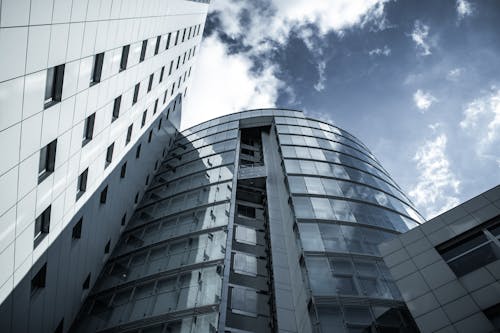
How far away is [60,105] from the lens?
9766mm

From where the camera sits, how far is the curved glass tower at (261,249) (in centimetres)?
1375

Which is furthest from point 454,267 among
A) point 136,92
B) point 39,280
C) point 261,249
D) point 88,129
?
point 136,92

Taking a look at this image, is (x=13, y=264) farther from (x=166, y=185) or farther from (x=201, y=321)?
(x=166, y=185)

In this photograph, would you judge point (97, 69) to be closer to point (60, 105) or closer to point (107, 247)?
point (60, 105)

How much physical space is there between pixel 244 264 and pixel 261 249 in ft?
6.55

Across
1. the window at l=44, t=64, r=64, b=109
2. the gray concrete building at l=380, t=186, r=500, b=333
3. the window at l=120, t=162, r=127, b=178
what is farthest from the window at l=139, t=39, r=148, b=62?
the gray concrete building at l=380, t=186, r=500, b=333

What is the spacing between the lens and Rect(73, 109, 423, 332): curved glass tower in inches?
541

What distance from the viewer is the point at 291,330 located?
13.8 m

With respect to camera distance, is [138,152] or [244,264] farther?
[138,152]

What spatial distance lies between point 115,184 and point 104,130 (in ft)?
15.2

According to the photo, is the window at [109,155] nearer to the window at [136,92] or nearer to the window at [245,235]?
the window at [136,92]

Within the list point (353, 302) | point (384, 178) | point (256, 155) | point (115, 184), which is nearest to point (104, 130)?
point (115, 184)

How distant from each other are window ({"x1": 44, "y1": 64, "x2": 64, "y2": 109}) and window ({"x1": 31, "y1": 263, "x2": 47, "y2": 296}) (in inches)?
239

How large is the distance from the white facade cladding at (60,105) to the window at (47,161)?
3 cm
